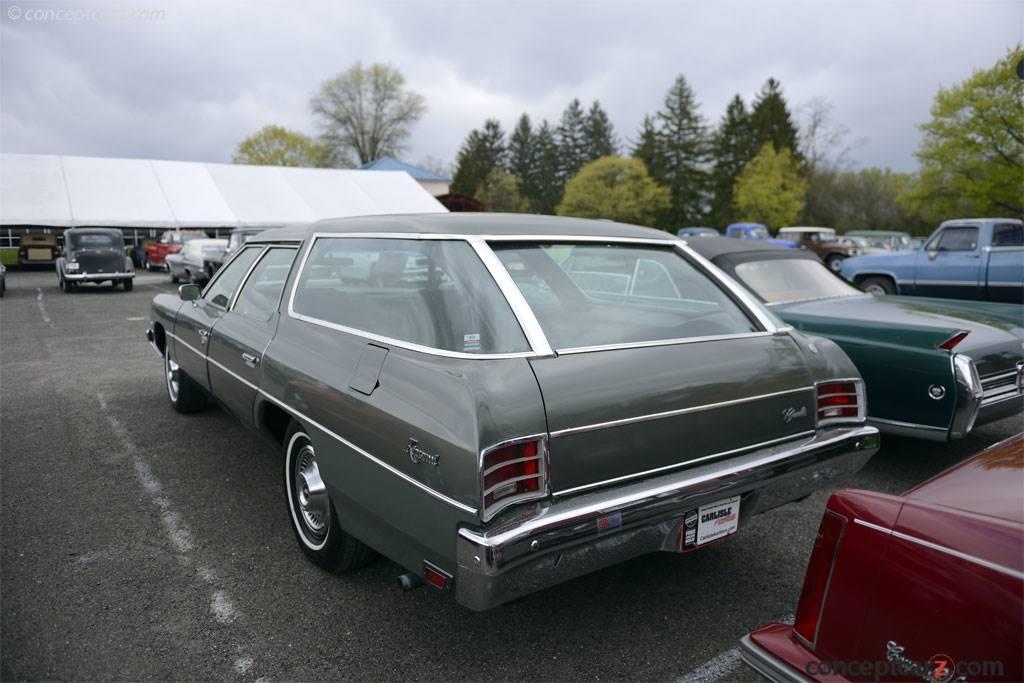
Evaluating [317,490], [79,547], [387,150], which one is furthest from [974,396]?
[387,150]

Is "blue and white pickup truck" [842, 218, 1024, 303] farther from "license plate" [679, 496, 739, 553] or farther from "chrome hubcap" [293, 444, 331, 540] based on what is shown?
"chrome hubcap" [293, 444, 331, 540]

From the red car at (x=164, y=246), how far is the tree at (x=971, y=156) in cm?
3132

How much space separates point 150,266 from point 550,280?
2817cm

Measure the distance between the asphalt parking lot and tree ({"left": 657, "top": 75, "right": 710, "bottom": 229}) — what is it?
5895 centimetres

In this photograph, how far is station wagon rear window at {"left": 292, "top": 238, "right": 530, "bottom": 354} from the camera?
8.15 ft

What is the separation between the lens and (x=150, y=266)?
87.8 feet

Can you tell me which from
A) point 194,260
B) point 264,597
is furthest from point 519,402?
point 194,260

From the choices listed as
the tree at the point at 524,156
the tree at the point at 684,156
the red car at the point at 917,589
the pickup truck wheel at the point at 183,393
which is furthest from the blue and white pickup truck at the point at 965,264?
the tree at the point at 524,156

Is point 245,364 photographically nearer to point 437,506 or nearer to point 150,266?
point 437,506

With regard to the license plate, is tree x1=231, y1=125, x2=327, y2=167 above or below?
above

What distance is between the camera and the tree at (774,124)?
60.5m

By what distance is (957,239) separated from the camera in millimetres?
10500

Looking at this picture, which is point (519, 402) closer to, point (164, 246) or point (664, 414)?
point (664, 414)

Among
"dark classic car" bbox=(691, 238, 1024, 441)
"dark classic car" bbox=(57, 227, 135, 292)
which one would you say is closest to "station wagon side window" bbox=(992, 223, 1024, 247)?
"dark classic car" bbox=(691, 238, 1024, 441)
